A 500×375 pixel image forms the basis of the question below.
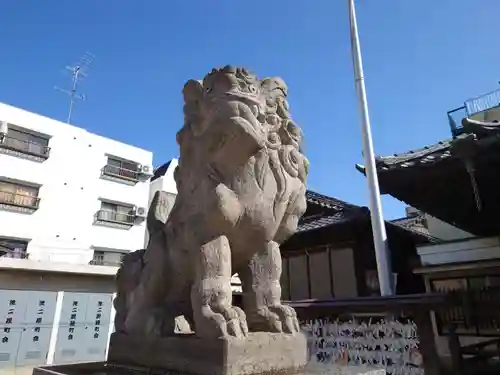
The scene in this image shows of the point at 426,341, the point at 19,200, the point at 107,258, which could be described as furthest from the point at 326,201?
the point at 19,200

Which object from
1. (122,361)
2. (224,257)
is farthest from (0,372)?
(224,257)

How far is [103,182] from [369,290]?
11.9m

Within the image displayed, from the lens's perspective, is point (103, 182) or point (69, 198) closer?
point (69, 198)

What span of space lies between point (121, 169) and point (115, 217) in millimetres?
2237

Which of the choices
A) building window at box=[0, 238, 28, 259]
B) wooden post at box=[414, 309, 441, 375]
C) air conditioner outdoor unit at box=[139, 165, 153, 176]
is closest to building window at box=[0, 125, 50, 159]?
building window at box=[0, 238, 28, 259]

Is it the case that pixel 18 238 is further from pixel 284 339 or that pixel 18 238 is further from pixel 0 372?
pixel 284 339

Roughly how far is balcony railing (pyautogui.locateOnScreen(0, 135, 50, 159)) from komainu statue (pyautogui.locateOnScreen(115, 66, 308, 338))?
12918 millimetres

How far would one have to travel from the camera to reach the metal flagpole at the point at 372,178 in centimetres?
748

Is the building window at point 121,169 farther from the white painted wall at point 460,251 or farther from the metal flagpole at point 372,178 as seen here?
the white painted wall at point 460,251

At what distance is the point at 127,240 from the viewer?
1584 cm

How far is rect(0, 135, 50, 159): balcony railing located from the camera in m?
12.9

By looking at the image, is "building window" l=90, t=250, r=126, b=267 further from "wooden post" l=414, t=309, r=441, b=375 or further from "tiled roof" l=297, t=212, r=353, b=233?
"wooden post" l=414, t=309, r=441, b=375

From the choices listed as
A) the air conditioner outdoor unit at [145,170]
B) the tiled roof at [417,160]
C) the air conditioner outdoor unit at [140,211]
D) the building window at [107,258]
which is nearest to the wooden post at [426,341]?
the tiled roof at [417,160]

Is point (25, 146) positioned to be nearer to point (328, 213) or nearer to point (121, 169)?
point (121, 169)
